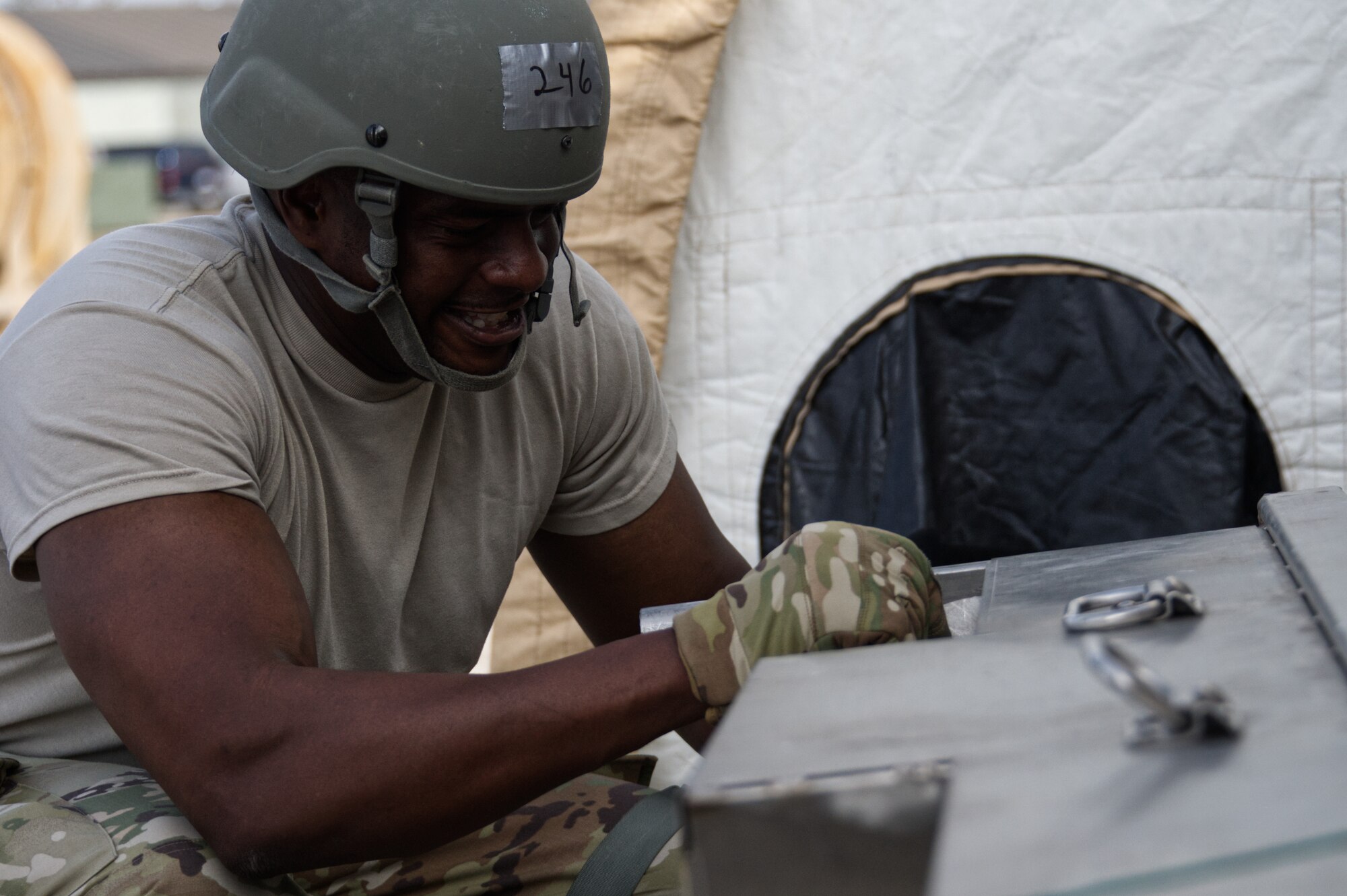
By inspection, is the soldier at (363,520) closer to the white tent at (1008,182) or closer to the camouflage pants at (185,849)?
the camouflage pants at (185,849)

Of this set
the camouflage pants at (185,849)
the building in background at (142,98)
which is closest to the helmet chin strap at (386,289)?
the camouflage pants at (185,849)

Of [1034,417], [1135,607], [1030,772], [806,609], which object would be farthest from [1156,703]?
[1034,417]

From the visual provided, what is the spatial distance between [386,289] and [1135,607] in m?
0.84

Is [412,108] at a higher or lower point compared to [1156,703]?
higher

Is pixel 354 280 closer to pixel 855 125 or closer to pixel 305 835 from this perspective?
pixel 305 835

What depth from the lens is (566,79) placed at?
145 cm

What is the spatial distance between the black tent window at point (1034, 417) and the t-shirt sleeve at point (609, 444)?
63 cm

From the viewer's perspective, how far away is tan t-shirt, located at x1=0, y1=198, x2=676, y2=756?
1.26 m

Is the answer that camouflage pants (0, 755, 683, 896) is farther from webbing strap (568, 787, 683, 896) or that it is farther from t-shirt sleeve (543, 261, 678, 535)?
t-shirt sleeve (543, 261, 678, 535)

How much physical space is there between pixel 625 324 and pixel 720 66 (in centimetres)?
79

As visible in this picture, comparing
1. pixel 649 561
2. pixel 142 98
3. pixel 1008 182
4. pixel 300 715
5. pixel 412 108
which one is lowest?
pixel 649 561

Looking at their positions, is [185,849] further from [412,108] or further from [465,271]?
[412,108]

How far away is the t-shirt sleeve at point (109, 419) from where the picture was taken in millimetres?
1224

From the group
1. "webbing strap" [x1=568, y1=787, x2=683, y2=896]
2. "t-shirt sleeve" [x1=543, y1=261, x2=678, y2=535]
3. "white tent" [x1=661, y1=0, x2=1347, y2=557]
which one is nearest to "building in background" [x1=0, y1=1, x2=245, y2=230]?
"white tent" [x1=661, y1=0, x2=1347, y2=557]
